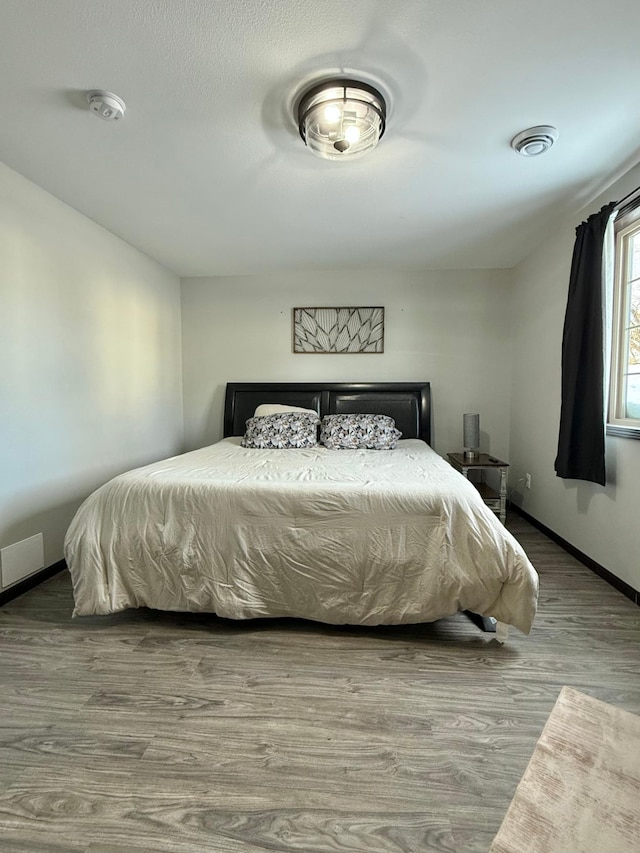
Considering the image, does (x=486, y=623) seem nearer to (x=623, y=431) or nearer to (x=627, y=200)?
(x=623, y=431)

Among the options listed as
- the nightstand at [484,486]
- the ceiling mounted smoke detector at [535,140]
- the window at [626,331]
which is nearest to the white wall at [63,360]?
the ceiling mounted smoke detector at [535,140]

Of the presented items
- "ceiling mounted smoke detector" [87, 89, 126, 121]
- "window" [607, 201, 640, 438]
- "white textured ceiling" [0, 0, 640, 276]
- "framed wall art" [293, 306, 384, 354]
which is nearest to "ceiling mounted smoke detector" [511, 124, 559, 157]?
"white textured ceiling" [0, 0, 640, 276]

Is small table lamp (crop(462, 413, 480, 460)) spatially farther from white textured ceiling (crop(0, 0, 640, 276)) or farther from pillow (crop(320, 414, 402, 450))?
white textured ceiling (crop(0, 0, 640, 276))

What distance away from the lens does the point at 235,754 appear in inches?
48.6

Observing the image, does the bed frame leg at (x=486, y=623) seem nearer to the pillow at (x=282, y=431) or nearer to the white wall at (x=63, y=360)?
the pillow at (x=282, y=431)

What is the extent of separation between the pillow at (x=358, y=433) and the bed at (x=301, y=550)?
45.5 inches

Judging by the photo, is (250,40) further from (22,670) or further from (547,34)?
(22,670)

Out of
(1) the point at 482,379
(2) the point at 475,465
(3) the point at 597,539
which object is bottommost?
(3) the point at 597,539

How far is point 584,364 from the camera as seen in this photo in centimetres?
246

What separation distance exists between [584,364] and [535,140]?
1315mm

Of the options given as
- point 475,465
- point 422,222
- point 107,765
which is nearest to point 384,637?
point 107,765

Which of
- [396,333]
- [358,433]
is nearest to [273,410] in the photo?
[358,433]

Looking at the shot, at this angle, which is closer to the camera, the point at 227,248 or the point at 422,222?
the point at 422,222

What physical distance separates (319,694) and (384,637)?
47 cm
